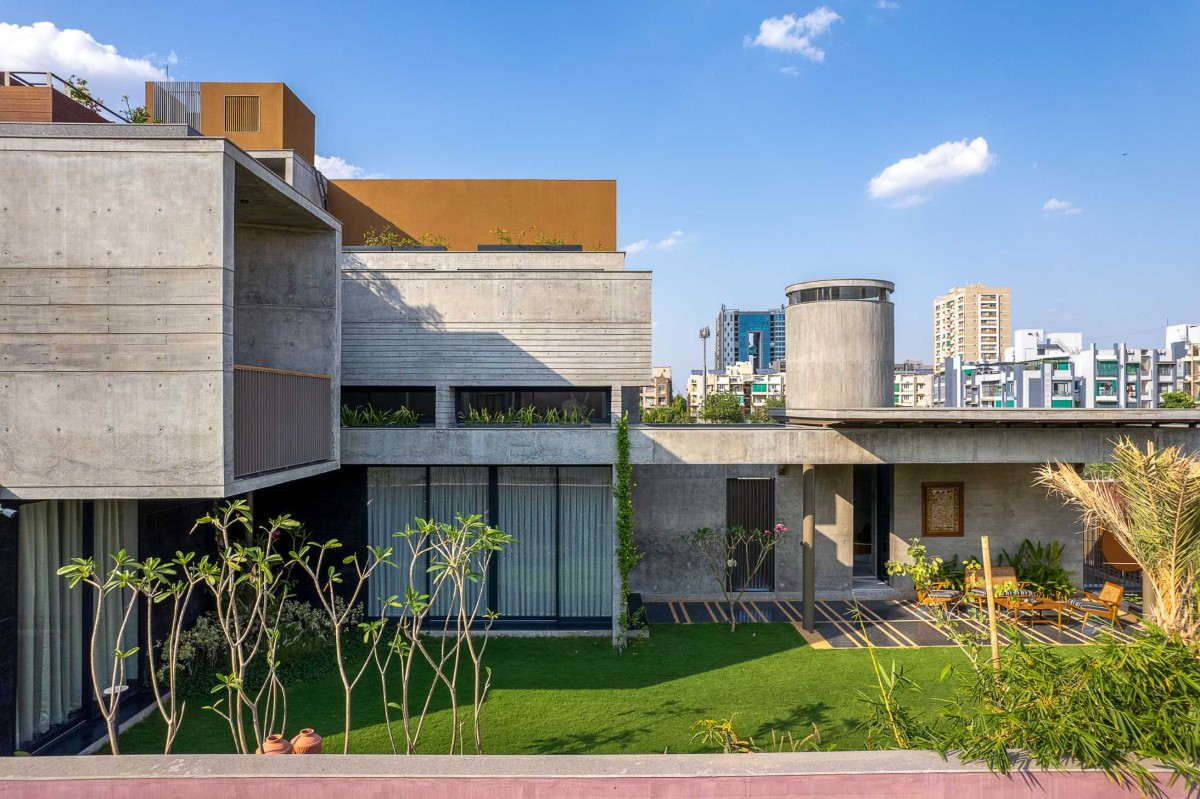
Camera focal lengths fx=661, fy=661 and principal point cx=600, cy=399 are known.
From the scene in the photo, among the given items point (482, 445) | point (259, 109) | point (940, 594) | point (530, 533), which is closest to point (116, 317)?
point (482, 445)

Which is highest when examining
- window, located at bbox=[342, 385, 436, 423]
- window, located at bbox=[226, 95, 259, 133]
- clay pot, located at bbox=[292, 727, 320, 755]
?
window, located at bbox=[226, 95, 259, 133]

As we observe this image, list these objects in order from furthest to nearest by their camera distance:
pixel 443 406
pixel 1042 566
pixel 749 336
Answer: pixel 749 336
pixel 1042 566
pixel 443 406

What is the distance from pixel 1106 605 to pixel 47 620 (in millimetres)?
15241

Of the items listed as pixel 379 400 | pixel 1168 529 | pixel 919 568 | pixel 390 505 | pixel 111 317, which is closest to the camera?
pixel 111 317

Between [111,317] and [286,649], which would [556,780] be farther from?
[286,649]

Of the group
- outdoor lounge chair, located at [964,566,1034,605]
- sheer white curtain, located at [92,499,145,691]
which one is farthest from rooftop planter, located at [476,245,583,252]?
outdoor lounge chair, located at [964,566,1034,605]

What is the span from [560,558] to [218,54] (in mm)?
15315

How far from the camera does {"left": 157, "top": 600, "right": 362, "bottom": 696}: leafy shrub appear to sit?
829 cm

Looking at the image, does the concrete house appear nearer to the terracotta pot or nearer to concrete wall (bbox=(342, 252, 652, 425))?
concrete wall (bbox=(342, 252, 652, 425))

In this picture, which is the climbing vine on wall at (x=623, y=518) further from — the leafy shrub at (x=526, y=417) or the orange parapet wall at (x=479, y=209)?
the orange parapet wall at (x=479, y=209)

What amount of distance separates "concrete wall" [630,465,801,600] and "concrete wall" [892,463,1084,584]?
2856 millimetres

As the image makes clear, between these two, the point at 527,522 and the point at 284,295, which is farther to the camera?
the point at 527,522

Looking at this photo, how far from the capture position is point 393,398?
37.1ft

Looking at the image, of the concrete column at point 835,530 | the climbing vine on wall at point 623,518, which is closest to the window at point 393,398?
the climbing vine on wall at point 623,518
